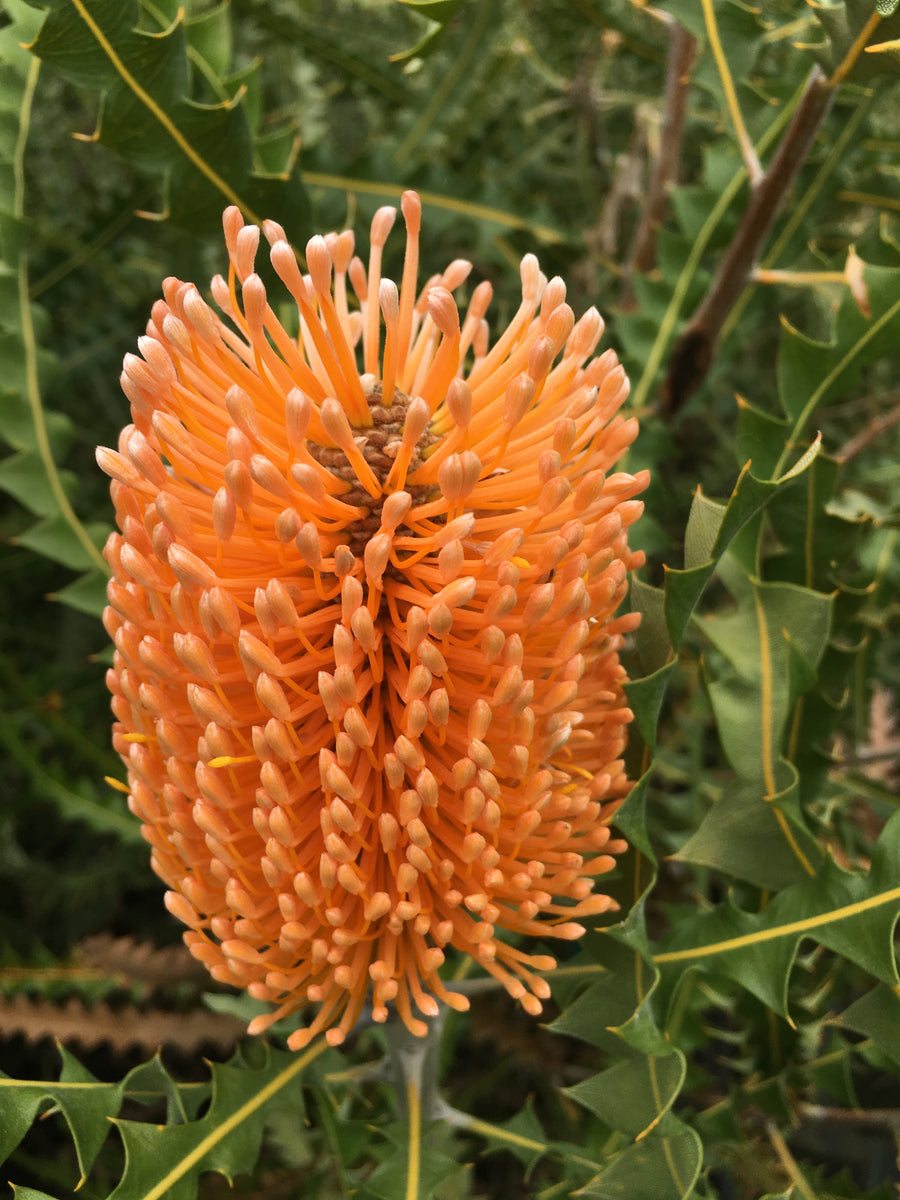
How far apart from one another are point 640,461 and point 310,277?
48 centimetres

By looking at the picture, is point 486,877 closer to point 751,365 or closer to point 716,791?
point 716,791

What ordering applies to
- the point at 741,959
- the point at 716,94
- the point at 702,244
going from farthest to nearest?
the point at 702,244 → the point at 716,94 → the point at 741,959

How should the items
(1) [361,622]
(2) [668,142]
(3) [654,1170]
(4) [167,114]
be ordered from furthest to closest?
(2) [668,142] → (4) [167,114] → (3) [654,1170] → (1) [361,622]

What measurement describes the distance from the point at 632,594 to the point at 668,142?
2.59ft

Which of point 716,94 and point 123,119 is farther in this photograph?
point 716,94

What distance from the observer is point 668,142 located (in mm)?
1184

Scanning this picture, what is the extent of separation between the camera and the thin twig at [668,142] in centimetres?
113

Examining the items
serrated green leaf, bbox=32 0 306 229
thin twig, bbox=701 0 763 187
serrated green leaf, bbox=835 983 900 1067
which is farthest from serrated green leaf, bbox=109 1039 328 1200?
thin twig, bbox=701 0 763 187

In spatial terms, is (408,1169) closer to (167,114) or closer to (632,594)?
(632,594)

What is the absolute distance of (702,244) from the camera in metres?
A: 0.99

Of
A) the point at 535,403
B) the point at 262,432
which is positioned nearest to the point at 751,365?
the point at 535,403

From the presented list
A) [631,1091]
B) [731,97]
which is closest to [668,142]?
[731,97]

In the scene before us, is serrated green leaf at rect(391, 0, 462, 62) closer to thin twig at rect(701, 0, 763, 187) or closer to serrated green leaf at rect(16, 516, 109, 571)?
thin twig at rect(701, 0, 763, 187)

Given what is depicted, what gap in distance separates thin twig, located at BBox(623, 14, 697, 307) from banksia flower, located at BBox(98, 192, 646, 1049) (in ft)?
1.97
